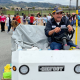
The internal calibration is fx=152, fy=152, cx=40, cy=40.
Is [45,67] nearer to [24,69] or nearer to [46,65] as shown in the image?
[46,65]

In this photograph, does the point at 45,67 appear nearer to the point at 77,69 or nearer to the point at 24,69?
the point at 24,69

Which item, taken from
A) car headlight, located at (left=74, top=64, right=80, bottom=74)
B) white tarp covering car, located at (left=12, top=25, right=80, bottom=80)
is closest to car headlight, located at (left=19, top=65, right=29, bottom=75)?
white tarp covering car, located at (left=12, top=25, right=80, bottom=80)

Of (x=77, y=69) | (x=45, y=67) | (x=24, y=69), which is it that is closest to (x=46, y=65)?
(x=45, y=67)

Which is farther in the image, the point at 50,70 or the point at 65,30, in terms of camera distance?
the point at 65,30

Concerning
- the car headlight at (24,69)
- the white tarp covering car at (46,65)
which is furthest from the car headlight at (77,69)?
the car headlight at (24,69)

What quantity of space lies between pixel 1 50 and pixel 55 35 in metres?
3.91

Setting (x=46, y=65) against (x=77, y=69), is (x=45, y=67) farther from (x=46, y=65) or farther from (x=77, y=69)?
(x=77, y=69)

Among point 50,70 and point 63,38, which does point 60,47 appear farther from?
point 50,70

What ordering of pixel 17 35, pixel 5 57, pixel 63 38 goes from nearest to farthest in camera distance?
pixel 63 38 → pixel 17 35 → pixel 5 57

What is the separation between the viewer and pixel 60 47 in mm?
3506

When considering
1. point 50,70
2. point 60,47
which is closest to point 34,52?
point 50,70

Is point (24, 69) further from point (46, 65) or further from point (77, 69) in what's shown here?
point (77, 69)

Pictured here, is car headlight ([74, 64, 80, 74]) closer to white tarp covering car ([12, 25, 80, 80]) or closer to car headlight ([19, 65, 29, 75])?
white tarp covering car ([12, 25, 80, 80])

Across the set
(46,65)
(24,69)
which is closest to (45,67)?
(46,65)
